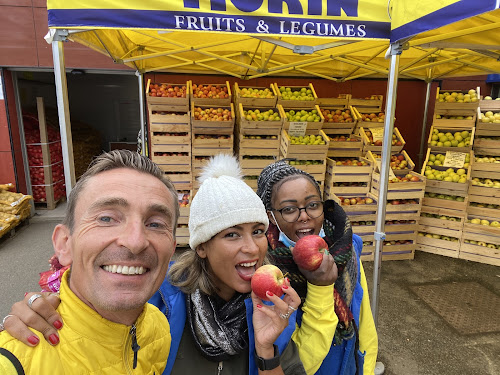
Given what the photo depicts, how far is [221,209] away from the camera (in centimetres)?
138

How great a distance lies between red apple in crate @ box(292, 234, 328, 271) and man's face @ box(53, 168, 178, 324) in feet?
2.20

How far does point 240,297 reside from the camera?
4.68 ft

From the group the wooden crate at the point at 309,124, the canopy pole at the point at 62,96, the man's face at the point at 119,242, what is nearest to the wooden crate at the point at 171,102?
the wooden crate at the point at 309,124

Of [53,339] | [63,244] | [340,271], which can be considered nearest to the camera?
[53,339]

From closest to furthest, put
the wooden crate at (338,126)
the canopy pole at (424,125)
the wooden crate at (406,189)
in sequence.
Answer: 1. the wooden crate at (406,189)
2. the wooden crate at (338,126)
3. the canopy pole at (424,125)

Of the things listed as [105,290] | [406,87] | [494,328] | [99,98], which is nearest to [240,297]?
[105,290]

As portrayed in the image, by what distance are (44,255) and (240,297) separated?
17.4ft

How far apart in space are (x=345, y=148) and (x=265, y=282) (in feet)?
16.8

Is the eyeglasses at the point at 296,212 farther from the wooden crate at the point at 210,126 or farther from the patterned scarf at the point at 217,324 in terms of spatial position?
the wooden crate at the point at 210,126

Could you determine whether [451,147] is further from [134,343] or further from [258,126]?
[134,343]

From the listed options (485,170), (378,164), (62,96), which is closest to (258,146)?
(378,164)

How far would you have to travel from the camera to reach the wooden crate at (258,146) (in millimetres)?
5691

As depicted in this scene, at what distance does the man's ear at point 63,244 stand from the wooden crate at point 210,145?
4.78 metres

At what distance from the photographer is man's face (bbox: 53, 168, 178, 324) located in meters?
0.89
